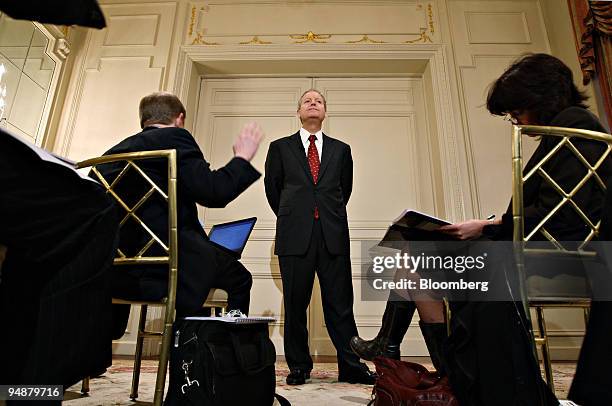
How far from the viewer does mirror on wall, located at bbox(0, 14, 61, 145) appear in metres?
2.97

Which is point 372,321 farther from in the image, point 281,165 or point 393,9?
point 393,9

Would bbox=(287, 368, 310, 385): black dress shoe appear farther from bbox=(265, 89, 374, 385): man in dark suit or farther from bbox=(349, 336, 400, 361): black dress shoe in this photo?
bbox=(349, 336, 400, 361): black dress shoe

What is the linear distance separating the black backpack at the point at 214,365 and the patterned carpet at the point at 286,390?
310mm

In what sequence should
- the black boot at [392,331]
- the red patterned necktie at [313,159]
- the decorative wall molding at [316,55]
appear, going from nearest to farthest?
the black boot at [392,331] < the red patterned necktie at [313,159] < the decorative wall molding at [316,55]

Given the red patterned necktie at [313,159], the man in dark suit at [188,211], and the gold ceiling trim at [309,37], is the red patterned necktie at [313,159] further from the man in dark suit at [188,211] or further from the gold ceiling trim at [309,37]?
the gold ceiling trim at [309,37]

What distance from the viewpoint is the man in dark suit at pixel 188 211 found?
3.99ft

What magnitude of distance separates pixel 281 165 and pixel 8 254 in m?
1.79

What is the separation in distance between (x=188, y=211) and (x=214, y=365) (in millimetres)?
491

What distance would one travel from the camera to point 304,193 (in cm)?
227

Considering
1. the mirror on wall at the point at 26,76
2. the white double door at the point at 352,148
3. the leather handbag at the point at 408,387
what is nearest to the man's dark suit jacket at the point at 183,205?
the leather handbag at the point at 408,387

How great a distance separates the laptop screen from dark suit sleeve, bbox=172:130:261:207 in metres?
0.75

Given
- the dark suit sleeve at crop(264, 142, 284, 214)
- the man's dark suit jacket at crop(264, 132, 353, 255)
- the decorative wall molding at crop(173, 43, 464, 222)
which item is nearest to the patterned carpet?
the man's dark suit jacket at crop(264, 132, 353, 255)

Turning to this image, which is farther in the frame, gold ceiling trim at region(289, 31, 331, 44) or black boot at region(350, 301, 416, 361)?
gold ceiling trim at region(289, 31, 331, 44)

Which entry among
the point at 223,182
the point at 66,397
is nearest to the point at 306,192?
the point at 223,182
